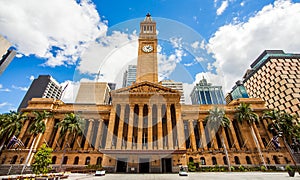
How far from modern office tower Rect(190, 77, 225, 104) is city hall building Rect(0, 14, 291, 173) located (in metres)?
52.7

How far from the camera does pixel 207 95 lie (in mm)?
101375

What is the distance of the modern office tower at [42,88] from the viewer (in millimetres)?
96625

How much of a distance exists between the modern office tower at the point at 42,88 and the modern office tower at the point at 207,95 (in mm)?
96978

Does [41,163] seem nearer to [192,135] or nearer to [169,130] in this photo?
[169,130]

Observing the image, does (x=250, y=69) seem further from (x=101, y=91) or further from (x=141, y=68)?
(x=101, y=91)

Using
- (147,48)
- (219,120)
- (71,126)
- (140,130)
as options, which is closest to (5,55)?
(140,130)

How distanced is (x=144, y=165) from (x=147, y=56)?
34292mm

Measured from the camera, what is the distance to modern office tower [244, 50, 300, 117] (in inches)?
2230

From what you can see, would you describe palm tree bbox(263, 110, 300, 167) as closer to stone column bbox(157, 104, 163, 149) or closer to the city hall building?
the city hall building

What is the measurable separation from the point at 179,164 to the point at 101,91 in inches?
2762

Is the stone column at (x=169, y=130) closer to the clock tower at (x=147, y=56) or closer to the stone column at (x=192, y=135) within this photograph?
the stone column at (x=192, y=135)

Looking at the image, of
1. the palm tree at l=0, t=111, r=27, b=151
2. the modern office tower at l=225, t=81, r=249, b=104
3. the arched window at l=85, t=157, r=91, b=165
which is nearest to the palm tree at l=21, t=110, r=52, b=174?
the palm tree at l=0, t=111, r=27, b=151

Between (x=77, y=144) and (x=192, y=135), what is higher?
(x=192, y=135)

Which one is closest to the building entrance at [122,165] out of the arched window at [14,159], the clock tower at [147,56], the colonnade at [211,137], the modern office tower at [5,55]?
the colonnade at [211,137]
